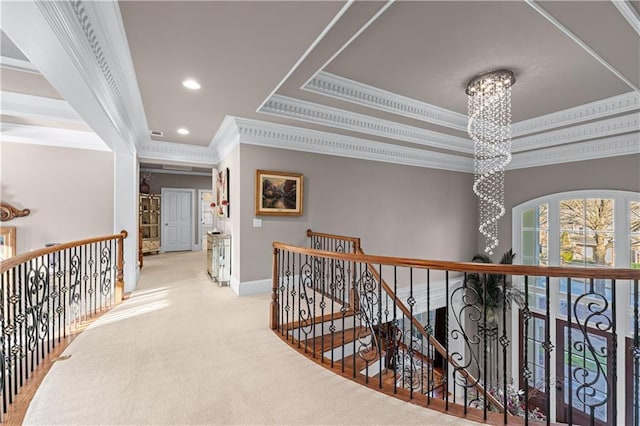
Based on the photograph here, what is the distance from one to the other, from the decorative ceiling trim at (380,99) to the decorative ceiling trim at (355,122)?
38 centimetres

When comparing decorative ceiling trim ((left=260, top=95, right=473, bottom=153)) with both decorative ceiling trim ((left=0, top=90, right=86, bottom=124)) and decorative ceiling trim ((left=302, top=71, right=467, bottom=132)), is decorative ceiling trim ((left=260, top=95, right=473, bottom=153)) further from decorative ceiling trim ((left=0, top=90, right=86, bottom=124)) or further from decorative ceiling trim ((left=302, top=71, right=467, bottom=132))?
decorative ceiling trim ((left=0, top=90, right=86, bottom=124))

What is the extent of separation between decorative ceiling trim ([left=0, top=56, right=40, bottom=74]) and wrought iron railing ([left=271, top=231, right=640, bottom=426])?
3.01m

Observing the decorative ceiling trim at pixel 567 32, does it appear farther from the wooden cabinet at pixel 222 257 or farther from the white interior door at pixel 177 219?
the white interior door at pixel 177 219

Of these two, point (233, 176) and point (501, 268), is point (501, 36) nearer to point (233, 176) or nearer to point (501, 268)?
point (501, 268)

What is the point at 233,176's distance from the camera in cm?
441

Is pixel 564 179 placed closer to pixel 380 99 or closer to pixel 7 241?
pixel 380 99

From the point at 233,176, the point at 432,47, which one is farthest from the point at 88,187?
the point at 432,47

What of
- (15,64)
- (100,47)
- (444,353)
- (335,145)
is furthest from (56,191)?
(444,353)

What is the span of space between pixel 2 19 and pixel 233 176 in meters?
3.04

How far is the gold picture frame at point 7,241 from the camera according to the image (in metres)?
4.38

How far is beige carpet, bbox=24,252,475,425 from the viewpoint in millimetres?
1773

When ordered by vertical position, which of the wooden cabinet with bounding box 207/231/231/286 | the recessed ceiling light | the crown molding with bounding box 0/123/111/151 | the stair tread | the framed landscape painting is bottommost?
the stair tread

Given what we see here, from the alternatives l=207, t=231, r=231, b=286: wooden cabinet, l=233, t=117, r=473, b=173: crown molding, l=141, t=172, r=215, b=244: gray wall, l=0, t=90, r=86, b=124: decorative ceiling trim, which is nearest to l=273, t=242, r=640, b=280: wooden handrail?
l=233, t=117, r=473, b=173: crown molding

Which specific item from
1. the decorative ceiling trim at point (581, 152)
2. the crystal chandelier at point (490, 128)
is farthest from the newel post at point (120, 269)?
the decorative ceiling trim at point (581, 152)
